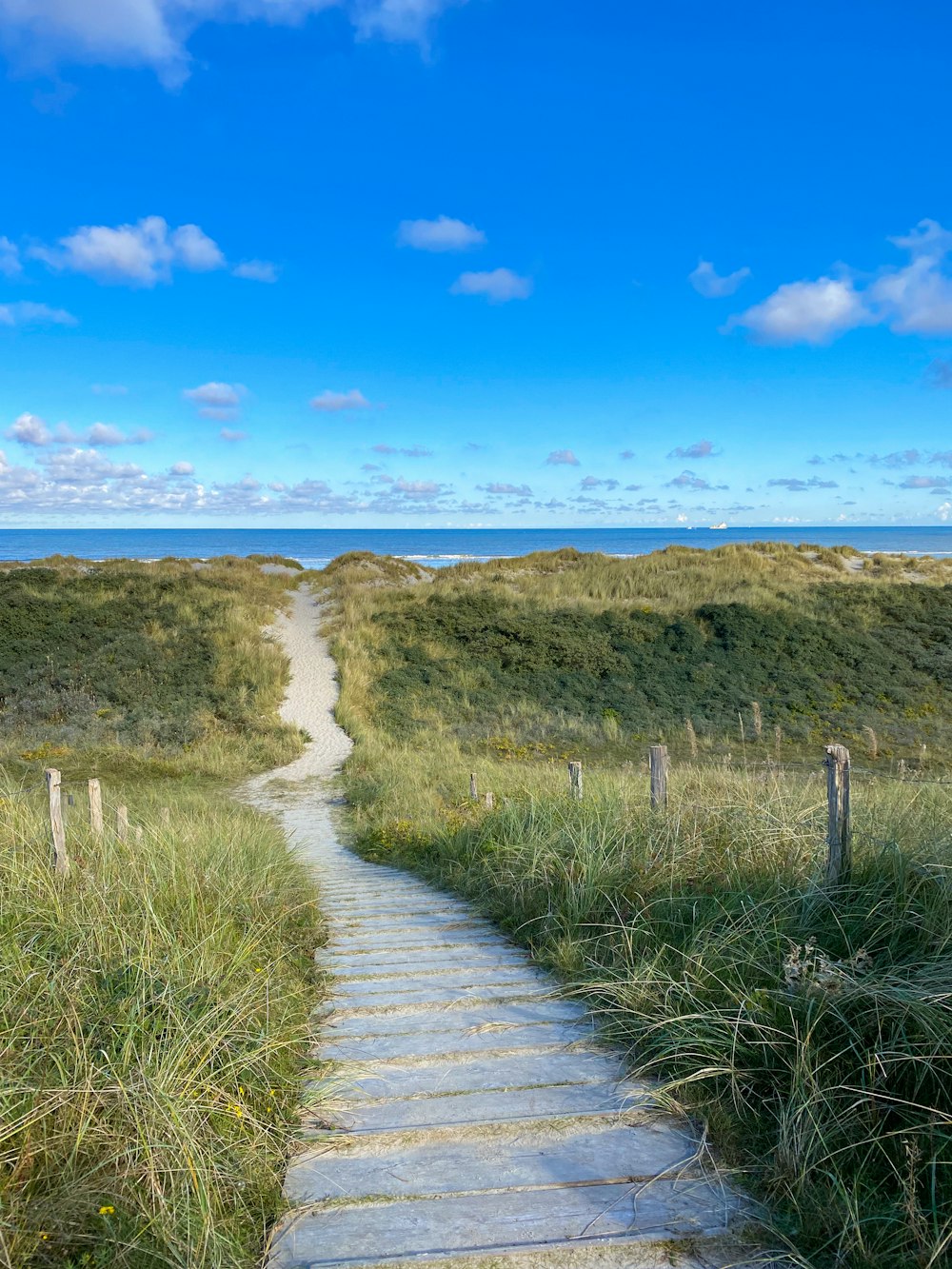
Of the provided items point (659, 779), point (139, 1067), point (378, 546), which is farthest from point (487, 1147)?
point (378, 546)

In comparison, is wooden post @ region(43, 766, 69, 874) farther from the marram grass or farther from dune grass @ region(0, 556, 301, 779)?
dune grass @ region(0, 556, 301, 779)

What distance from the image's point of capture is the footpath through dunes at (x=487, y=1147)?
2043 millimetres

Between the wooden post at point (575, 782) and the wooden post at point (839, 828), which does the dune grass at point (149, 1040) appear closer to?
the wooden post at point (575, 782)

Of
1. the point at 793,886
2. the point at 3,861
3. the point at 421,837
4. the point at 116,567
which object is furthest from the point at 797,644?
the point at 116,567

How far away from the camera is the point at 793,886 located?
158 inches

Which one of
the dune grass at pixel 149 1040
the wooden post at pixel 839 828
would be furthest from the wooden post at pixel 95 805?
the wooden post at pixel 839 828

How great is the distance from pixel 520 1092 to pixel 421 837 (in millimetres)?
5772

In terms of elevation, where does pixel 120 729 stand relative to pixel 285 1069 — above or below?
below

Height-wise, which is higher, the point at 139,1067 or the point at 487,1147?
the point at 139,1067

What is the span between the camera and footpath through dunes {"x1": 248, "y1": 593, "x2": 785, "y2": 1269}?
2.04 metres

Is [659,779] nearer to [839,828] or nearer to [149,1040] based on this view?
[839,828]

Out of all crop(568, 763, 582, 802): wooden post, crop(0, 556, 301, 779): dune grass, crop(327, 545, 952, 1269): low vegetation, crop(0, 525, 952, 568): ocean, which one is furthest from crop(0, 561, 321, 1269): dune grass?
crop(0, 525, 952, 568): ocean

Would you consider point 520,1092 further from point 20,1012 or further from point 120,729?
point 120,729

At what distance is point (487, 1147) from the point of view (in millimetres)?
2467
